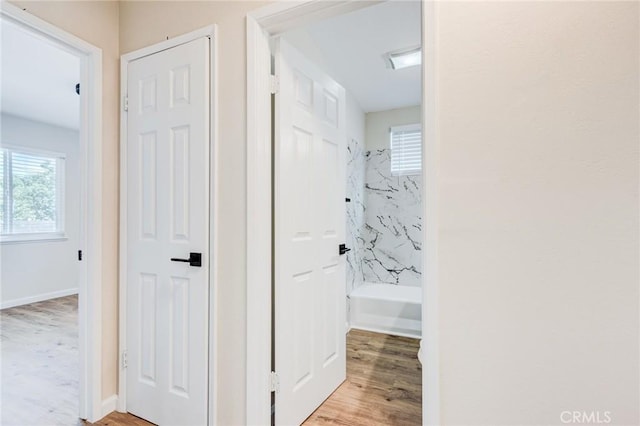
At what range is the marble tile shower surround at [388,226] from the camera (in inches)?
156

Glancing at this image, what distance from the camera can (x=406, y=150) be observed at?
4.07 meters

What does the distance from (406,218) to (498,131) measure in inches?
115

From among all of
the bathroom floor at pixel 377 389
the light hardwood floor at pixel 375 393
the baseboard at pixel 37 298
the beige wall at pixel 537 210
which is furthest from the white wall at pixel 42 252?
the beige wall at pixel 537 210

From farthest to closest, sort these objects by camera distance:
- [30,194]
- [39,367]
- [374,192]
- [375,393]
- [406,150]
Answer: [30,194]
[374,192]
[406,150]
[39,367]
[375,393]

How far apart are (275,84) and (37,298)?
4.95m

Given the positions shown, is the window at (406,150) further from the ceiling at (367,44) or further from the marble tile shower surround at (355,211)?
the ceiling at (367,44)

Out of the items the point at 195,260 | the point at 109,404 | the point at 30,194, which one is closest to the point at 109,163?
the point at 195,260

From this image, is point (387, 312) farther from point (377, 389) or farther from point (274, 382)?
point (274, 382)

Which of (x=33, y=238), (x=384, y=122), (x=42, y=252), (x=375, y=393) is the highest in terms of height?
(x=384, y=122)

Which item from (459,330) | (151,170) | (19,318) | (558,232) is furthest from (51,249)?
(558,232)

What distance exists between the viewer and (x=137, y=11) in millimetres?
1896

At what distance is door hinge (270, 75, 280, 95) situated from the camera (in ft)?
5.40

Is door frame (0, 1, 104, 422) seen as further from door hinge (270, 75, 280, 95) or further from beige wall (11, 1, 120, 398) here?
door hinge (270, 75, 280, 95)

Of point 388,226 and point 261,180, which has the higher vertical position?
point 261,180
